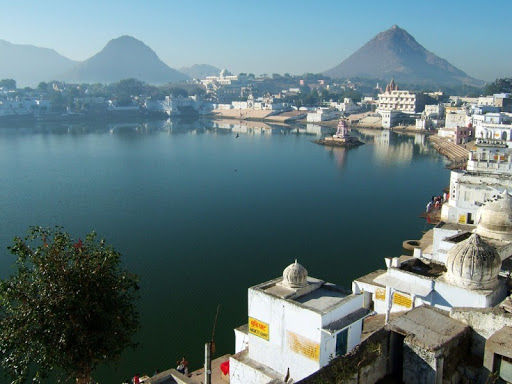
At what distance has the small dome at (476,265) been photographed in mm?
5672

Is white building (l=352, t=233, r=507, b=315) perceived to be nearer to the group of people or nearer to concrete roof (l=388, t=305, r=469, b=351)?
concrete roof (l=388, t=305, r=469, b=351)

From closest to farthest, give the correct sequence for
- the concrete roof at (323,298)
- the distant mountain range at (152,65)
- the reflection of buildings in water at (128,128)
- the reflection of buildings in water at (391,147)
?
the concrete roof at (323,298), the reflection of buildings in water at (391,147), the reflection of buildings in water at (128,128), the distant mountain range at (152,65)

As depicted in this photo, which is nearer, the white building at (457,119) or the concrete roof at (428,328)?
the concrete roof at (428,328)

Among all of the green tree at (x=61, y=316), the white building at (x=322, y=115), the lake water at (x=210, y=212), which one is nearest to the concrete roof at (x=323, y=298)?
the green tree at (x=61, y=316)

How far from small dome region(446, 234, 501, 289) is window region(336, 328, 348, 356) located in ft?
5.83

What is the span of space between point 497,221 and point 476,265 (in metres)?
2.11

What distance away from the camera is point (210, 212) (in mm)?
16078

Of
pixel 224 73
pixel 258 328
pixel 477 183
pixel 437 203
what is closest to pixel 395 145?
pixel 437 203

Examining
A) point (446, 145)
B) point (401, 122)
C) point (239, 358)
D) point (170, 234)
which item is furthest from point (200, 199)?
point (401, 122)

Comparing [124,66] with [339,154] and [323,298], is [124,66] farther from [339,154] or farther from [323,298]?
[323,298]

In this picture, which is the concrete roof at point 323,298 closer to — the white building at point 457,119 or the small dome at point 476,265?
the small dome at point 476,265

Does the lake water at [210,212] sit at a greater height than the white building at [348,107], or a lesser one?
lesser

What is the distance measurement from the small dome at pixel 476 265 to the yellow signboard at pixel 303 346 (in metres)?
2.14

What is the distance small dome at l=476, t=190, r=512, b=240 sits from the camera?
738cm
